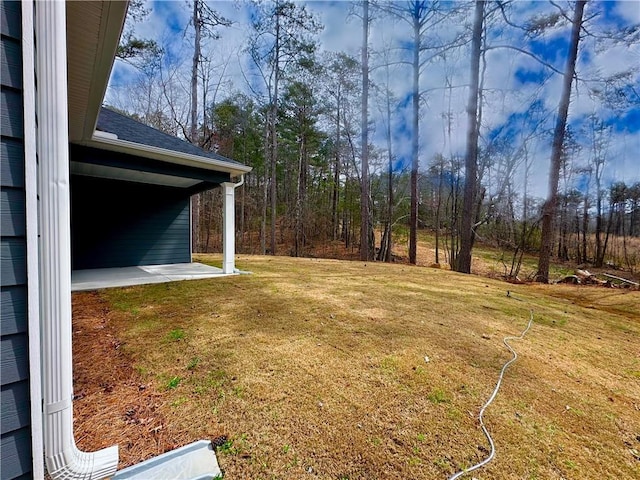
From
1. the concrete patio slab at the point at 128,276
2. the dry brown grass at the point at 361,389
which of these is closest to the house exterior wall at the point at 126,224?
the concrete patio slab at the point at 128,276

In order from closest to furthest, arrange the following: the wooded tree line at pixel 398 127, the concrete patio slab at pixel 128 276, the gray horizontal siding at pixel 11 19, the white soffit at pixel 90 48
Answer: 1. the gray horizontal siding at pixel 11 19
2. the white soffit at pixel 90 48
3. the concrete patio slab at pixel 128 276
4. the wooded tree line at pixel 398 127

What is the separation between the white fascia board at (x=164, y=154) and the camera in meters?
4.11

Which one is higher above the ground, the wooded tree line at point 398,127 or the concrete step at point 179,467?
the wooded tree line at point 398,127

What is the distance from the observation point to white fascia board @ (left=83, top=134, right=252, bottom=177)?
13.5 ft

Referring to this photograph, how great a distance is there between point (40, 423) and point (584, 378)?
3.44 metres

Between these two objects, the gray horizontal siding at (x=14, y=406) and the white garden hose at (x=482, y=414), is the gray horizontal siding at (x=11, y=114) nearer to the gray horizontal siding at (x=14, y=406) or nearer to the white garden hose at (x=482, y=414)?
the gray horizontal siding at (x=14, y=406)

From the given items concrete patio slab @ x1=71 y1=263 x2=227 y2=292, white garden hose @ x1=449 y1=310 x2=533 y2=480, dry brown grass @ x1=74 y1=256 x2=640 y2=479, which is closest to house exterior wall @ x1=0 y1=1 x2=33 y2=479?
dry brown grass @ x1=74 y1=256 x2=640 y2=479

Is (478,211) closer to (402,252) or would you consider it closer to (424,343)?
(402,252)

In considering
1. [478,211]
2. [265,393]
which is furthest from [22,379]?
[478,211]

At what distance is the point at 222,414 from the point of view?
165 centimetres

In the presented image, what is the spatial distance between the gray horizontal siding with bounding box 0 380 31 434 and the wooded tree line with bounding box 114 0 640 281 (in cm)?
940

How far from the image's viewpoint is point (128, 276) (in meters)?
5.41

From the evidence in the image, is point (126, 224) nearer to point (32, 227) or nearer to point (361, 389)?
point (32, 227)

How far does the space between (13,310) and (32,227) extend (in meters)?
0.30
